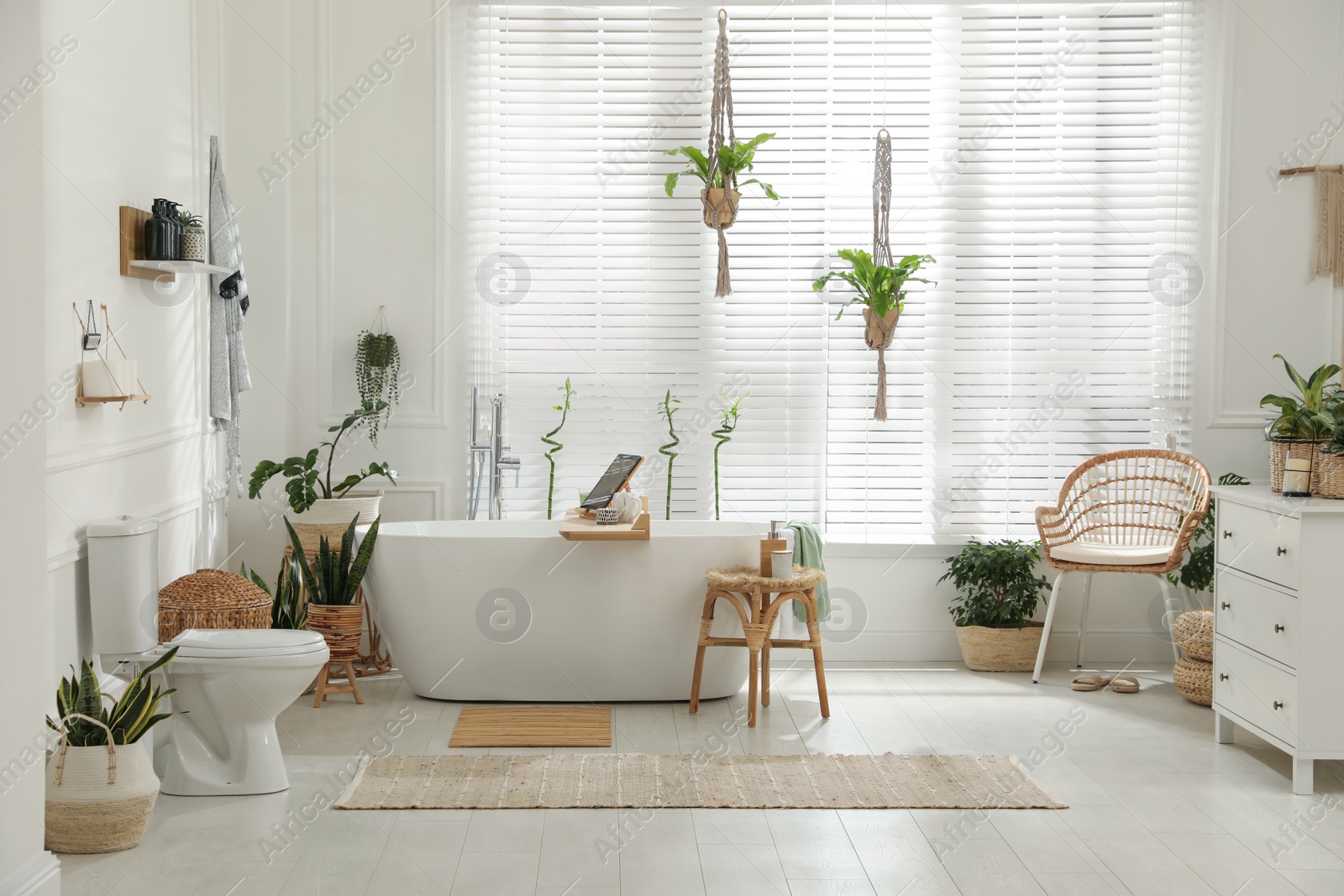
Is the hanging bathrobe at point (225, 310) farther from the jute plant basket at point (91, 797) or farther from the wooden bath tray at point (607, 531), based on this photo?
the jute plant basket at point (91, 797)

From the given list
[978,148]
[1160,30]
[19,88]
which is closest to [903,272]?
[978,148]

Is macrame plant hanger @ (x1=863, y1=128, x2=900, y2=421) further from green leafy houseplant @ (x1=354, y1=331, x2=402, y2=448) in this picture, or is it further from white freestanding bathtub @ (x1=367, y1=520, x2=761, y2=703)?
green leafy houseplant @ (x1=354, y1=331, x2=402, y2=448)

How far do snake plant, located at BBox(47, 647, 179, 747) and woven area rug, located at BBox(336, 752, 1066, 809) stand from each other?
0.60 m

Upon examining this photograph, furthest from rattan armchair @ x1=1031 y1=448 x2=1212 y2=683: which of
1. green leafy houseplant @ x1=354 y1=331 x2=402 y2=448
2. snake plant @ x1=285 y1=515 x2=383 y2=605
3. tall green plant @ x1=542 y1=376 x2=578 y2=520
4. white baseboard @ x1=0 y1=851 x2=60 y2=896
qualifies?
white baseboard @ x1=0 y1=851 x2=60 y2=896

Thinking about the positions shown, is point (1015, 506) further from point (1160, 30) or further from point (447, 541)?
point (447, 541)

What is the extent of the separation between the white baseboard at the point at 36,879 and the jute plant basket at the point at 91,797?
23 cm

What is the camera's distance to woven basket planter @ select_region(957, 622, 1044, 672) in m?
4.72

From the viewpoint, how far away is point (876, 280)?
4.73 m

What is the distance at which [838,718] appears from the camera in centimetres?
406

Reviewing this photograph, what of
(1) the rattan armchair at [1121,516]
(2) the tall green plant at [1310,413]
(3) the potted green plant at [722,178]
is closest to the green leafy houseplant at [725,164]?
(3) the potted green plant at [722,178]

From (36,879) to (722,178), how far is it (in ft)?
11.0

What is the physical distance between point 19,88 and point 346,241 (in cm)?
259

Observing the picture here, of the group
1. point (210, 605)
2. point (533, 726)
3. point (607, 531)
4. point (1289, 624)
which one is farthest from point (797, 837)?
point (210, 605)

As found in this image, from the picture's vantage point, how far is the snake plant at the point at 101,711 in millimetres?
2805
